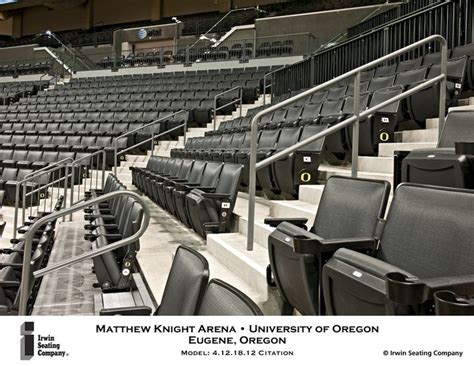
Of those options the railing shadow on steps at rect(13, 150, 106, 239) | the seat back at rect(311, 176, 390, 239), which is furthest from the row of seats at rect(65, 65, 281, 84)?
the seat back at rect(311, 176, 390, 239)

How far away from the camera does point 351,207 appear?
0.79 metres

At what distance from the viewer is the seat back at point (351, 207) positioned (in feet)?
2.41

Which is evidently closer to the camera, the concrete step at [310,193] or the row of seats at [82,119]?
the concrete step at [310,193]

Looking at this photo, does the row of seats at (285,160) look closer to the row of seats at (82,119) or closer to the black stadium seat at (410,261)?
the black stadium seat at (410,261)

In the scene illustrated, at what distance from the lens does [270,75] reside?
4.13 metres

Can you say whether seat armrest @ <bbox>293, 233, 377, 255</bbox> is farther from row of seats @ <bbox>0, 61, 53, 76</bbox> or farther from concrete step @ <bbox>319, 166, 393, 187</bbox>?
row of seats @ <bbox>0, 61, 53, 76</bbox>

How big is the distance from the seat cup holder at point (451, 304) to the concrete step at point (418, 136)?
3.44 ft

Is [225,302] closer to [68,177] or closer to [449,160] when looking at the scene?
[449,160]

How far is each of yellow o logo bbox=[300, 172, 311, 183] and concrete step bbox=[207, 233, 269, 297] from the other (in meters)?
0.27

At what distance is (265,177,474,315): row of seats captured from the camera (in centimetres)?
46
